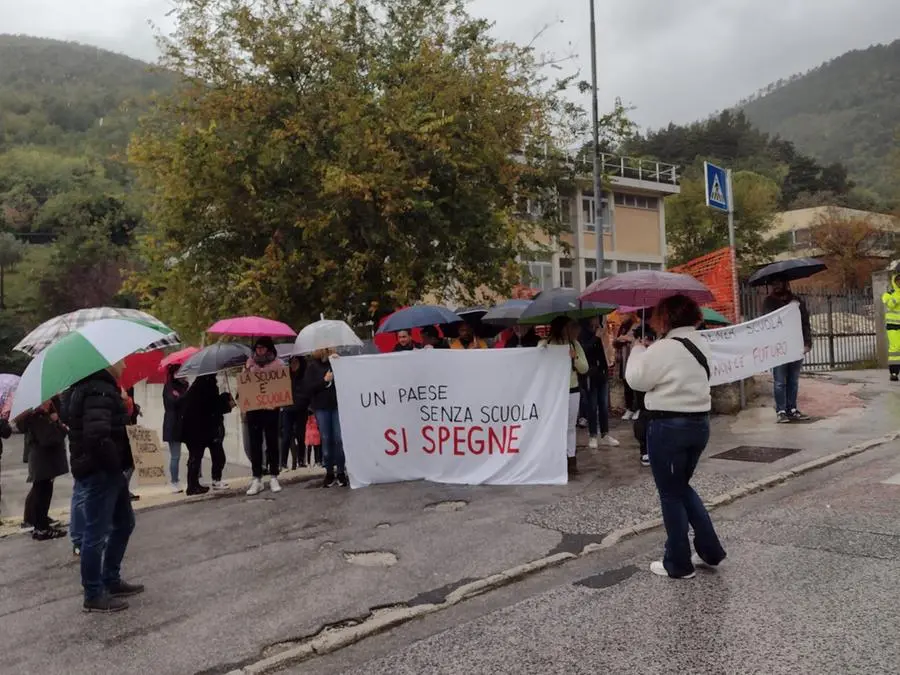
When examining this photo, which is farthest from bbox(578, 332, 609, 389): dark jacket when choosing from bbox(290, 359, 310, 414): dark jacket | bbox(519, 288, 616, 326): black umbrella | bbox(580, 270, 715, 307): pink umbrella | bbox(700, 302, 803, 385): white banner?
bbox(290, 359, 310, 414): dark jacket

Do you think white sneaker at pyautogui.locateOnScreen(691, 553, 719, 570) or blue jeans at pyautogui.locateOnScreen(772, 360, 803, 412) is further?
blue jeans at pyautogui.locateOnScreen(772, 360, 803, 412)

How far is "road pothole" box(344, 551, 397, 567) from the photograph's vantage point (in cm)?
610

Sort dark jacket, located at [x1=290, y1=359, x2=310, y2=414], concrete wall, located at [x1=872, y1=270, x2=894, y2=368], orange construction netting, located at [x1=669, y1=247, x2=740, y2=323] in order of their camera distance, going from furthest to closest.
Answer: concrete wall, located at [x1=872, y1=270, x2=894, y2=368], orange construction netting, located at [x1=669, y1=247, x2=740, y2=323], dark jacket, located at [x1=290, y1=359, x2=310, y2=414]

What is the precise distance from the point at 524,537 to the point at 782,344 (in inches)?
254

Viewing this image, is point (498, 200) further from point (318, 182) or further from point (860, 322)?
point (860, 322)

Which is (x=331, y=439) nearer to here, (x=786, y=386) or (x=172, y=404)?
(x=172, y=404)

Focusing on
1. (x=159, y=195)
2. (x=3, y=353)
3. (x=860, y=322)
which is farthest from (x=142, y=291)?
(x=3, y=353)

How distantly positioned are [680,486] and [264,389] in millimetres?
5517

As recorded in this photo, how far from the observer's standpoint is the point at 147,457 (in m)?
8.84

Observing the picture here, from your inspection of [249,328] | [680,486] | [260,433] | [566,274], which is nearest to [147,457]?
[260,433]

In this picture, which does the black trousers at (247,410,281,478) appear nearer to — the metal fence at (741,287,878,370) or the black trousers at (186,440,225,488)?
the black trousers at (186,440,225,488)

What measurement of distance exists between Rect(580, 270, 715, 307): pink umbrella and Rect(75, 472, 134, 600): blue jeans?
15.8 feet

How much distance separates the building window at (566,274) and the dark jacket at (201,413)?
31.9 meters

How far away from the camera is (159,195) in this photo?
48.2ft
